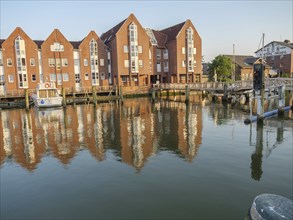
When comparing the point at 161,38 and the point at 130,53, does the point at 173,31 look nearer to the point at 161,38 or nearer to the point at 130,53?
the point at 161,38

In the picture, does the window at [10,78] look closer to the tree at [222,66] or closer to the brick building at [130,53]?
the brick building at [130,53]

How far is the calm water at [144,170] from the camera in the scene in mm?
9688

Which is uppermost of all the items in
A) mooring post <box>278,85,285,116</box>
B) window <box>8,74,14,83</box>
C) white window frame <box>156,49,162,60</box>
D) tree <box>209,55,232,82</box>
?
white window frame <box>156,49,162,60</box>

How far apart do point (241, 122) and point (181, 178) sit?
15.5 meters

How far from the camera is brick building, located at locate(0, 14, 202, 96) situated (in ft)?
175

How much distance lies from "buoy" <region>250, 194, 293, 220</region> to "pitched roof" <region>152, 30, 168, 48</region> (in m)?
62.7

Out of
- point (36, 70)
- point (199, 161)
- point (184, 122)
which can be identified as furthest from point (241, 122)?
point (36, 70)

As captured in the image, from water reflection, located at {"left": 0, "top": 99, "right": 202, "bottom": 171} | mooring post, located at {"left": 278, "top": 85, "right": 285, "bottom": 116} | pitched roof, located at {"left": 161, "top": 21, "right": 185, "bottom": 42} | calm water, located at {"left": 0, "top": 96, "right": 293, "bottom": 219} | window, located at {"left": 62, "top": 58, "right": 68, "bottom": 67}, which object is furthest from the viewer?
pitched roof, located at {"left": 161, "top": 21, "right": 185, "bottom": 42}

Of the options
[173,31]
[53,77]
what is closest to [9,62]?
[53,77]

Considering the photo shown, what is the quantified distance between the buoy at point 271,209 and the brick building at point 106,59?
158 feet

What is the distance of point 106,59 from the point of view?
202 feet

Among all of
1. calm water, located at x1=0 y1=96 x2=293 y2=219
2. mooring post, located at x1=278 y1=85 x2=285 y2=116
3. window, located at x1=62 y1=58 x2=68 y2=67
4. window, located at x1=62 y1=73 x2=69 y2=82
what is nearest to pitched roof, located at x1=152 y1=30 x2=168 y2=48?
window, located at x1=62 y1=58 x2=68 y2=67

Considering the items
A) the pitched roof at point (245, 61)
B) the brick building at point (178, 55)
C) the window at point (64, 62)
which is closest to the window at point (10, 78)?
the window at point (64, 62)

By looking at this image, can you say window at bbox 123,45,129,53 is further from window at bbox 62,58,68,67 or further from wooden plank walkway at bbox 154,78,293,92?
wooden plank walkway at bbox 154,78,293,92
